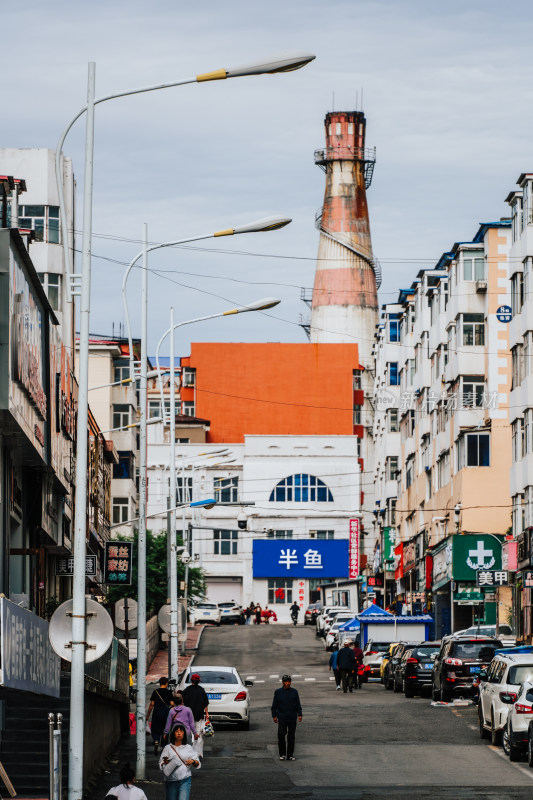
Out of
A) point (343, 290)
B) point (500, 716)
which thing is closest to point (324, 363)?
point (343, 290)

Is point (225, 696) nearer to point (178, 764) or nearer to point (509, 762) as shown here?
point (509, 762)

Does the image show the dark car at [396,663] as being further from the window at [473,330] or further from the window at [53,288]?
the window at [473,330]

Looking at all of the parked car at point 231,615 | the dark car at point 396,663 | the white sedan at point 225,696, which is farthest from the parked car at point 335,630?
the white sedan at point 225,696

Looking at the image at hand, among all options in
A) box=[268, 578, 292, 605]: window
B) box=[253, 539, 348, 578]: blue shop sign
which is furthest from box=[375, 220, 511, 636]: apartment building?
box=[268, 578, 292, 605]: window

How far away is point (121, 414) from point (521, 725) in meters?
64.7

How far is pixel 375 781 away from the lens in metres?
23.8

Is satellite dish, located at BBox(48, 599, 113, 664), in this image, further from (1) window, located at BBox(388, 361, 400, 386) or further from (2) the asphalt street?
(1) window, located at BBox(388, 361, 400, 386)

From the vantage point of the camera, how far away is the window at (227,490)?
370 ft

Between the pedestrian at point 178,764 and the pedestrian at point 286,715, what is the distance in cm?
777

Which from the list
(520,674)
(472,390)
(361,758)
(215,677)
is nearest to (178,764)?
(361,758)

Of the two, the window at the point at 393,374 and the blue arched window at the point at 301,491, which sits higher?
the window at the point at 393,374

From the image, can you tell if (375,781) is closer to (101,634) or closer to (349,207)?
(101,634)

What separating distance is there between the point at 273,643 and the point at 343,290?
64.7 meters

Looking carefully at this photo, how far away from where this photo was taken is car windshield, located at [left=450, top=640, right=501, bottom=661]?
37.2 meters
